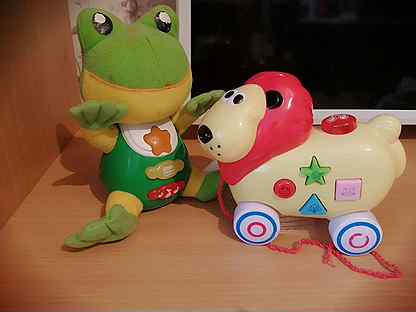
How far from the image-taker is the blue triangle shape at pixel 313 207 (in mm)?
567

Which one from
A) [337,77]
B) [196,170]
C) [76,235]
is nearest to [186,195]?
[196,170]

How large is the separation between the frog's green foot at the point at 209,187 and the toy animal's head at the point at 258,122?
0.12 meters

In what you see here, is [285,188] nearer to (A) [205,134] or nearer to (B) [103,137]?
(A) [205,134]

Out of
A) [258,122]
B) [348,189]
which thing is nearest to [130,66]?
[258,122]

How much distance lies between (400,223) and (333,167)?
15 cm

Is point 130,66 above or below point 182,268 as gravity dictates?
above

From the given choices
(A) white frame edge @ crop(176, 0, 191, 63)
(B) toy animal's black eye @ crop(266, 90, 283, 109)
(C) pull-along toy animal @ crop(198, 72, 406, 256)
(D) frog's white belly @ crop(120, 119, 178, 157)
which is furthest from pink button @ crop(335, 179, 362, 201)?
(A) white frame edge @ crop(176, 0, 191, 63)

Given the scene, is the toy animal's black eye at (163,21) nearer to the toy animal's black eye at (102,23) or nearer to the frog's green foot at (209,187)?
the toy animal's black eye at (102,23)

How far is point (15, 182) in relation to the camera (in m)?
0.66

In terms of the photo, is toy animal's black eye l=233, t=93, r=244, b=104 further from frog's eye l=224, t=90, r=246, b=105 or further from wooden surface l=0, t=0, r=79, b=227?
wooden surface l=0, t=0, r=79, b=227

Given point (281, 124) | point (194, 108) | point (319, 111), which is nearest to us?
point (281, 124)

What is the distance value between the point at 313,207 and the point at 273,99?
0.13 m

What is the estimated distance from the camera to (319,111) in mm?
806

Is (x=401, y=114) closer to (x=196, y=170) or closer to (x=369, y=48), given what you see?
(x=369, y=48)
